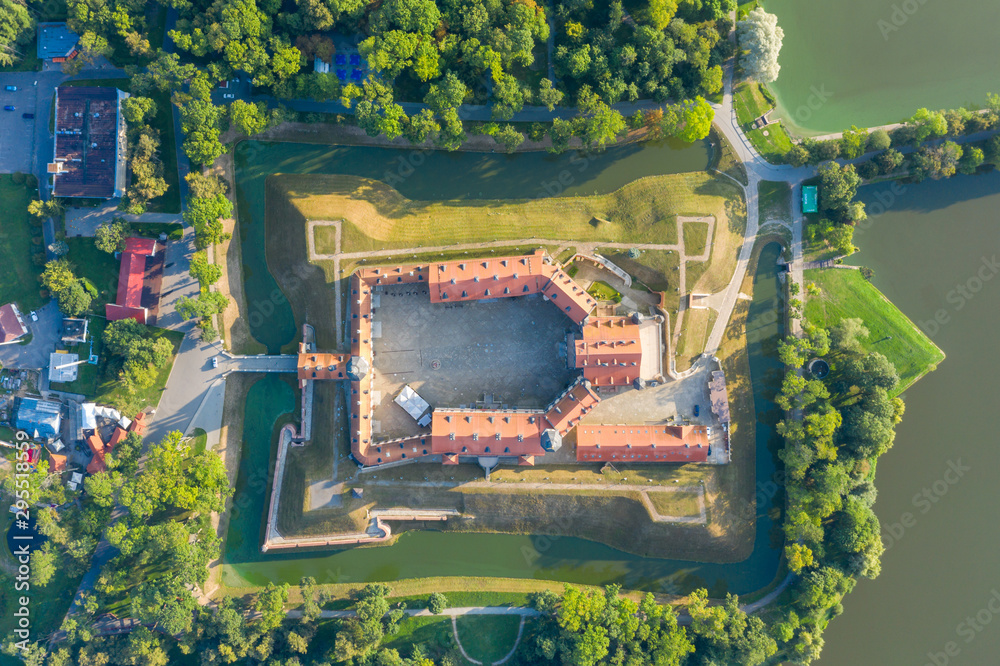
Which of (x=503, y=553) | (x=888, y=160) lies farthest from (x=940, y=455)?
(x=503, y=553)

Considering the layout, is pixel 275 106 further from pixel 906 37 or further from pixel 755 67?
pixel 906 37

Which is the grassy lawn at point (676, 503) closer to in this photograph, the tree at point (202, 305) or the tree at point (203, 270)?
the tree at point (202, 305)

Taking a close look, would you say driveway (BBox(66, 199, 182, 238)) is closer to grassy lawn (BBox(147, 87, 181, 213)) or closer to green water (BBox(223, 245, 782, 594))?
grassy lawn (BBox(147, 87, 181, 213))

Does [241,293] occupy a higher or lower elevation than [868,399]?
higher

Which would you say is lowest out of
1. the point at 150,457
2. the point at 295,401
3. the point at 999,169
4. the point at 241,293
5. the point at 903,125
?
the point at 150,457

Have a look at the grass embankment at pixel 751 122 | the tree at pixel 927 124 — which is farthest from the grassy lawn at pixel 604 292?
the tree at pixel 927 124

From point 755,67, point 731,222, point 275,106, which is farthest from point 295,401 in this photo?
point 755,67
